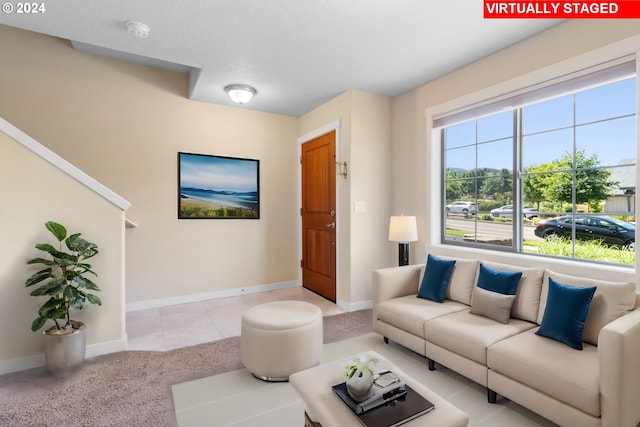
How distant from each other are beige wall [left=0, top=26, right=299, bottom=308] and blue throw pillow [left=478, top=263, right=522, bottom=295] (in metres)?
2.97

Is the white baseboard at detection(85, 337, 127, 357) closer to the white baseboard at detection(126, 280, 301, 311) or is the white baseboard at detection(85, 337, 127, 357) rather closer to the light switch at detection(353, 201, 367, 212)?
the white baseboard at detection(126, 280, 301, 311)

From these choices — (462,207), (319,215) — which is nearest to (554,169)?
(462,207)

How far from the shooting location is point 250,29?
2559 mm

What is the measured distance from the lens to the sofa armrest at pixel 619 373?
→ 147 centimetres

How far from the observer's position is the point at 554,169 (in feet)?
8.80

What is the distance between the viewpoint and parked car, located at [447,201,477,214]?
335cm

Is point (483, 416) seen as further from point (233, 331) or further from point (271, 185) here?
point (271, 185)

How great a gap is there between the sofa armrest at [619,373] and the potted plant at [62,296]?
3.26m

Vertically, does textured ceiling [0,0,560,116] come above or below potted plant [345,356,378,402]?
above

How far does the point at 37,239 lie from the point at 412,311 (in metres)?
3.07

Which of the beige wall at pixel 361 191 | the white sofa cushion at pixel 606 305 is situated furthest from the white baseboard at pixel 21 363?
the white sofa cushion at pixel 606 305

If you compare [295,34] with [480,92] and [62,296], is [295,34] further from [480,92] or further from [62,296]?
[62,296]

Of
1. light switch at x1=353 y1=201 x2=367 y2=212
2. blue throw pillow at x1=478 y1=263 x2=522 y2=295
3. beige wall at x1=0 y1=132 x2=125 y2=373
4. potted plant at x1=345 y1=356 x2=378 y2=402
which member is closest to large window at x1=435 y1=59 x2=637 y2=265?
blue throw pillow at x1=478 y1=263 x2=522 y2=295

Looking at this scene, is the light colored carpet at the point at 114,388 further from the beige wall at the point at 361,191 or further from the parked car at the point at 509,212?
the parked car at the point at 509,212
